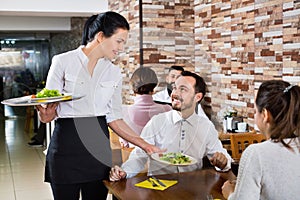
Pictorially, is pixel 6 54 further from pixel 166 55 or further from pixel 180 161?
pixel 180 161

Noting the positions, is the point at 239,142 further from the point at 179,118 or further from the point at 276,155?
the point at 276,155

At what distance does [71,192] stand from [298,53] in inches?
75.2

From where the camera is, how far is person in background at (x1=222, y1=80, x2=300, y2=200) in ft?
4.31

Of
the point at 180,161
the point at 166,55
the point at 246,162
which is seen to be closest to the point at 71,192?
the point at 180,161

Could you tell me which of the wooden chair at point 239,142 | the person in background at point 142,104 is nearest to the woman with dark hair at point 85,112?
the person in background at point 142,104

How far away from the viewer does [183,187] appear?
182 cm

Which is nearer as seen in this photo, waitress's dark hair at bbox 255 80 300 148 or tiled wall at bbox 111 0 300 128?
waitress's dark hair at bbox 255 80 300 148

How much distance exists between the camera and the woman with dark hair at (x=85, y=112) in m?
1.92

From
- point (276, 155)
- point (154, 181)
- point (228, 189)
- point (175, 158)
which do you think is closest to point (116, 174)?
point (154, 181)

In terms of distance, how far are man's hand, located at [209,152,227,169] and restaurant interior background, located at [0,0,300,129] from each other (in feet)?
2.26

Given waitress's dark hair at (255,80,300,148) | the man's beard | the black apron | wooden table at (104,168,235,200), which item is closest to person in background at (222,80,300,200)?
waitress's dark hair at (255,80,300,148)

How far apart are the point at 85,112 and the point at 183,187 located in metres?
0.59

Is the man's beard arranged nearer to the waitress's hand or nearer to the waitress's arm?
the waitress's arm

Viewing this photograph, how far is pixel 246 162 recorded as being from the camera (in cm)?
133
